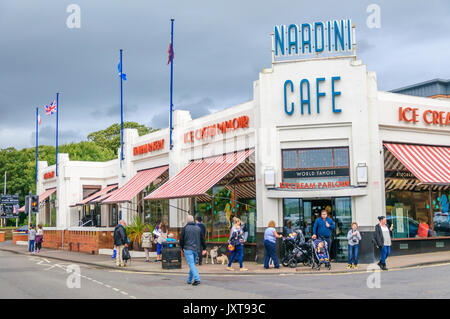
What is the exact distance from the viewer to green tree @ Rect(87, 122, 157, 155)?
69125mm

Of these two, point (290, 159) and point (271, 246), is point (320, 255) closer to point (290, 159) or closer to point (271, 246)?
point (271, 246)

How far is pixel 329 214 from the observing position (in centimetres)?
2042

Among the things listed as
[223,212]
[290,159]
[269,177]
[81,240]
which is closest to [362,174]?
[290,159]

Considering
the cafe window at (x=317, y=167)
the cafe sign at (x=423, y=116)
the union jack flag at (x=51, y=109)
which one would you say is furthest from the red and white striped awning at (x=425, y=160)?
the union jack flag at (x=51, y=109)

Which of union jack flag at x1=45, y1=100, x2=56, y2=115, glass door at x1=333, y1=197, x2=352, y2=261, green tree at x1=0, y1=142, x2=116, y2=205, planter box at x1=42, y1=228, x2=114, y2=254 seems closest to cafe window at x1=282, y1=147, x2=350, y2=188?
glass door at x1=333, y1=197, x2=352, y2=261

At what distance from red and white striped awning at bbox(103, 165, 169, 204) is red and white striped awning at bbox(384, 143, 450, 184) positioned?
11.6 metres

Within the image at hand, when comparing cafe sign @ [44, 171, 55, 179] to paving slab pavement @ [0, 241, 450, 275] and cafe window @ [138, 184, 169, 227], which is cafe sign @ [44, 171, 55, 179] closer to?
cafe window @ [138, 184, 169, 227]

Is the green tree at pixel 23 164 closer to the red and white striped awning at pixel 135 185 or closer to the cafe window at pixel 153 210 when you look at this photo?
the cafe window at pixel 153 210

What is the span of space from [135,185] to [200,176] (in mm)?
7147
